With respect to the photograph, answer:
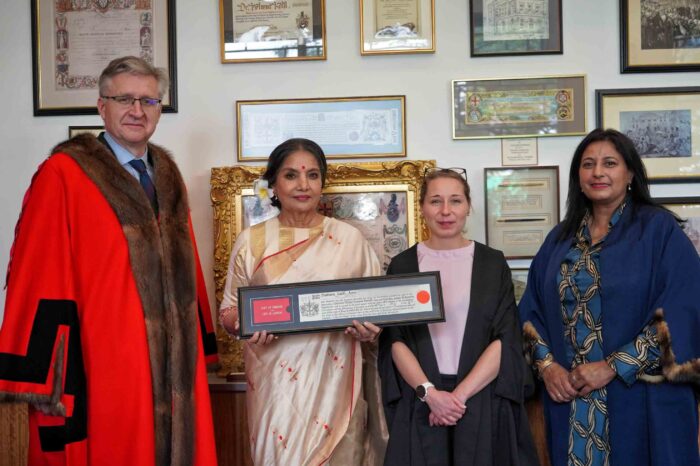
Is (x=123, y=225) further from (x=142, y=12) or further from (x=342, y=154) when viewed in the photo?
(x=142, y=12)

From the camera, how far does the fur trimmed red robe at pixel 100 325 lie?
2105 millimetres

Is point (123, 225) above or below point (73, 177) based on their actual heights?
below

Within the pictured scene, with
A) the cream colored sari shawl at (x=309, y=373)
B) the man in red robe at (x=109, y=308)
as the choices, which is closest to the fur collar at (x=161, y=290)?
the man in red robe at (x=109, y=308)

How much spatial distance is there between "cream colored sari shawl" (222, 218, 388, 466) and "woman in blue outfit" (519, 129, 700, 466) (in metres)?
0.65

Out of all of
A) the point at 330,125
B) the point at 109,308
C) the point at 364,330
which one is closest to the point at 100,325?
the point at 109,308

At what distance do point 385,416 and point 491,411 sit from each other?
40 cm

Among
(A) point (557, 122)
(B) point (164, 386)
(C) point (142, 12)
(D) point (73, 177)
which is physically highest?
(C) point (142, 12)

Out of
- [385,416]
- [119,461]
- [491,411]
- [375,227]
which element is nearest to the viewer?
[119,461]

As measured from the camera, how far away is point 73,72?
→ 3.24 meters

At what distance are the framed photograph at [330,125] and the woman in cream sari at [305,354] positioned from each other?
1.80 feet

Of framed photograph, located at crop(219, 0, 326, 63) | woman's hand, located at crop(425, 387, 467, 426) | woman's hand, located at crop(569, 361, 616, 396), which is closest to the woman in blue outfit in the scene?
woman's hand, located at crop(569, 361, 616, 396)

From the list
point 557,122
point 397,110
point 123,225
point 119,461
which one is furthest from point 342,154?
point 119,461

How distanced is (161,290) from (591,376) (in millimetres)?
1454

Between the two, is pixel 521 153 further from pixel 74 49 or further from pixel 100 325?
pixel 74 49
